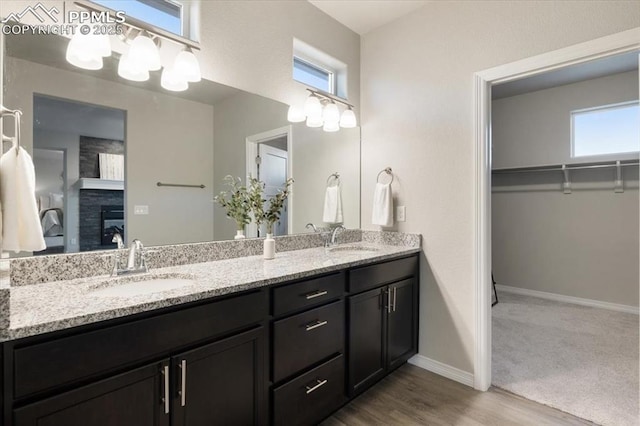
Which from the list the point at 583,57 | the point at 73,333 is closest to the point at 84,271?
the point at 73,333

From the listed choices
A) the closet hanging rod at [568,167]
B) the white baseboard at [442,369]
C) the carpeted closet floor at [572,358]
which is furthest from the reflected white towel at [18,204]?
the closet hanging rod at [568,167]

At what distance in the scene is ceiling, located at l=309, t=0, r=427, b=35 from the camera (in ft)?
8.02

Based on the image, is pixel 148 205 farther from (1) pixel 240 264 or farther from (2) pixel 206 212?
(1) pixel 240 264

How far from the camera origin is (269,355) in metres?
1.45

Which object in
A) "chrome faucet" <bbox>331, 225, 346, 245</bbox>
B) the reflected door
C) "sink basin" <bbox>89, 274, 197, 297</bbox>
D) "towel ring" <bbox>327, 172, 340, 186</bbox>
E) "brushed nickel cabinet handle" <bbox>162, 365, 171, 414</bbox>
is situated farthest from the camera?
"towel ring" <bbox>327, 172, 340, 186</bbox>

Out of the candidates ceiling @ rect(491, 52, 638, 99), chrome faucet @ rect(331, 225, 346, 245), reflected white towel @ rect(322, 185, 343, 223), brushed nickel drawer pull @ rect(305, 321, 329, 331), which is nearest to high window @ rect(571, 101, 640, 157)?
ceiling @ rect(491, 52, 638, 99)

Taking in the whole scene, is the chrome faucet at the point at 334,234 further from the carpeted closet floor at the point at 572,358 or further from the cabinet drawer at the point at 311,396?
the carpeted closet floor at the point at 572,358

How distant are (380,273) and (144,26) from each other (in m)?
1.87

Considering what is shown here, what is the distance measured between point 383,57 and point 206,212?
1.97m

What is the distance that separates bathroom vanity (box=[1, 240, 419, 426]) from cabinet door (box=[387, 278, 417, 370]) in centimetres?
2

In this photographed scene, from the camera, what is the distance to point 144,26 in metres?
Answer: 1.58

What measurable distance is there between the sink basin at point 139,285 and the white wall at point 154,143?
0.81 feet

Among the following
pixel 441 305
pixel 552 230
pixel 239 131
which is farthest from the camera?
pixel 552 230

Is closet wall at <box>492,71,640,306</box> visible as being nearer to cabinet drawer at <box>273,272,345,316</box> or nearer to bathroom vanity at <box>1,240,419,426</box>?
bathroom vanity at <box>1,240,419,426</box>
